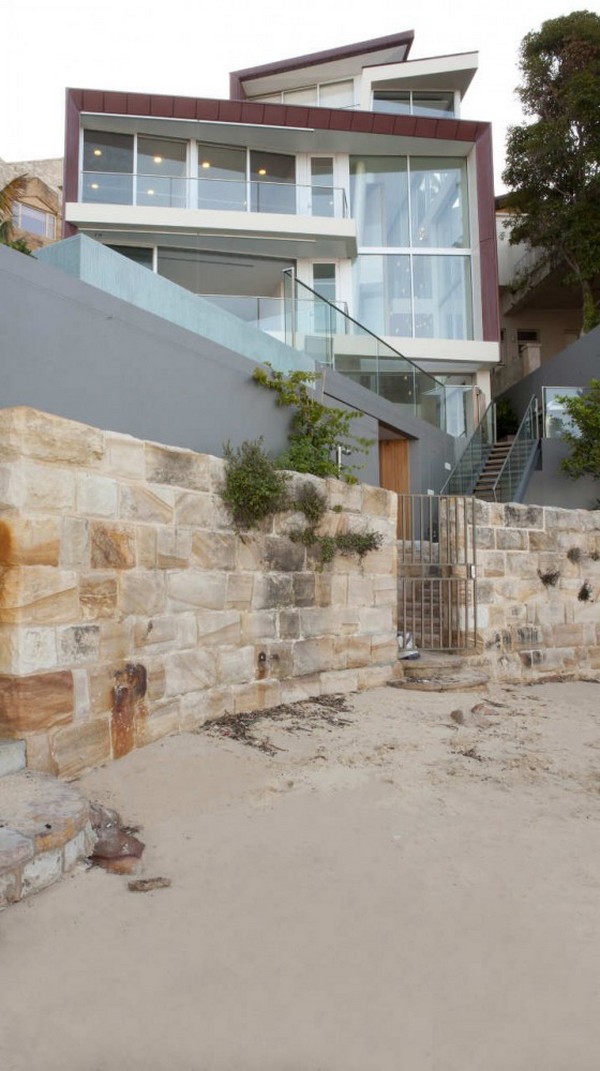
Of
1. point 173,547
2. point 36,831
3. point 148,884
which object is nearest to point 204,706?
point 173,547

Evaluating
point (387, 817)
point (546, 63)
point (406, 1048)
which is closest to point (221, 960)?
point (406, 1048)

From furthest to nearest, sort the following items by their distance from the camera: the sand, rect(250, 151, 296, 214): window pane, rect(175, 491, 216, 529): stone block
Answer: rect(250, 151, 296, 214): window pane
rect(175, 491, 216, 529): stone block
the sand

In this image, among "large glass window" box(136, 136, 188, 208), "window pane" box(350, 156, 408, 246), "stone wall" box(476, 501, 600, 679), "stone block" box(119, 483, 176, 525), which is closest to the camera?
"stone block" box(119, 483, 176, 525)

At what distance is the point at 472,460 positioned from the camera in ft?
Answer: 52.9

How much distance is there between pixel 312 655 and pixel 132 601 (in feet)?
7.65

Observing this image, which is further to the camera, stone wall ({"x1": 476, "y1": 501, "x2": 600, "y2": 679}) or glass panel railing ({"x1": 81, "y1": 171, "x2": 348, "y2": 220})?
glass panel railing ({"x1": 81, "y1": 171, "x2": 348, "y2": 220})

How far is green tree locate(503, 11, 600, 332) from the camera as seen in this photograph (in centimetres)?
2030

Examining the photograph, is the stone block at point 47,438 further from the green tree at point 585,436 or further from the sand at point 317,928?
the green tree at point 585,436

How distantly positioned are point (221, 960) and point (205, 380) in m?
6.86

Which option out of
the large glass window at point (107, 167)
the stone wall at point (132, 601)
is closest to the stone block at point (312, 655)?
the stone wall at point (132, 601)

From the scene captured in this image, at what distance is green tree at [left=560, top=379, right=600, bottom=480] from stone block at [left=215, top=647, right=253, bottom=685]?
33.2 feet

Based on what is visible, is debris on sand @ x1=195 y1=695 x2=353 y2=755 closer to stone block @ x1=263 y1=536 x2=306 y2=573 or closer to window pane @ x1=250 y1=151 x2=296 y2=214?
stone block @ x1=263 y1=536 x2=306 y2=573

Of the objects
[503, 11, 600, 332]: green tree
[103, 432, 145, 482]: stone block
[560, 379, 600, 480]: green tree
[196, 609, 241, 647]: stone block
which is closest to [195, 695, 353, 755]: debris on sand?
[196, 609, 241, 647]: stone block

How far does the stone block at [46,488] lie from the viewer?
3.92 m
